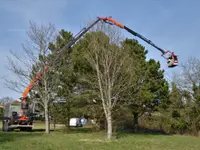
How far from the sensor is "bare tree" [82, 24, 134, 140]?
17.6 metres

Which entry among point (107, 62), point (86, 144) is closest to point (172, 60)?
point (107, 62)

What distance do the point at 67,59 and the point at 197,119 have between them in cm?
1491

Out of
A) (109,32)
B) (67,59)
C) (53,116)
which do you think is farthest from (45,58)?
(109,32)

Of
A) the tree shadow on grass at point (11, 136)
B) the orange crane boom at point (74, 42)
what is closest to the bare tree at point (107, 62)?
the orange crane boom at point (74, 42)

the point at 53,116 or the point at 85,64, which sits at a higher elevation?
the point at 85,64

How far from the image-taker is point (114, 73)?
1783cm

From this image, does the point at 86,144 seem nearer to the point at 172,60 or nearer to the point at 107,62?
the point at 107,62

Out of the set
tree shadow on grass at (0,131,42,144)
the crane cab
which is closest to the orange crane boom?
the crane cab

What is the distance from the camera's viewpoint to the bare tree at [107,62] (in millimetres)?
17625

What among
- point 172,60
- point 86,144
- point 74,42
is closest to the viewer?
point 86,144

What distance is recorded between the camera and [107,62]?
17688 mm

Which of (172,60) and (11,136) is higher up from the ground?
(172,60)

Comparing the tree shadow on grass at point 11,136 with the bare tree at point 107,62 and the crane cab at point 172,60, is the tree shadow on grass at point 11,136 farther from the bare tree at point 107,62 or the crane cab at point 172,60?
the crane cab at point 172,60

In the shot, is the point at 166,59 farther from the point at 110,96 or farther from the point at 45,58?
the point at 45,58
